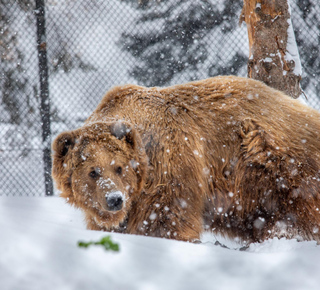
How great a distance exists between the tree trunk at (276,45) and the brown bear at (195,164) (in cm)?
117

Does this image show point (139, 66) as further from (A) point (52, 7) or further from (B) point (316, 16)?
(B) point (316, 16)

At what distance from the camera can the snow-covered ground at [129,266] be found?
160 centimetres

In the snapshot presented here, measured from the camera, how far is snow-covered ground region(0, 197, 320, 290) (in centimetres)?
160

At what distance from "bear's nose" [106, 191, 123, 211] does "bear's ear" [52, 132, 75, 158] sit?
1.95 feet

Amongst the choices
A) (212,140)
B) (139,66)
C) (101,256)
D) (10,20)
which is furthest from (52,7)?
(101,256)

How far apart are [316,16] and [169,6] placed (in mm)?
3343

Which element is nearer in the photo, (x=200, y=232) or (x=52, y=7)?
(x=200, y=232)

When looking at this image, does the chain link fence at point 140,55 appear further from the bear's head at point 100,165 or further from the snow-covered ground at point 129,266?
the snow-covered ground at point 129,266

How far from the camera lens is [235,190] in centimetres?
369

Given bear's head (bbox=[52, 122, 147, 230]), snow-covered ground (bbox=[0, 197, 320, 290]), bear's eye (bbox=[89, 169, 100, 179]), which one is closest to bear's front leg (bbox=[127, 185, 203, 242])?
bear's head (bbox=[52, 122, 147, 230])

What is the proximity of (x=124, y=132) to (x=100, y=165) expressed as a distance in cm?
34

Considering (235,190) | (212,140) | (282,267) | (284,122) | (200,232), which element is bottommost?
(200,232)

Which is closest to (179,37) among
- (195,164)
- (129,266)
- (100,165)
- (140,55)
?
(140,55)

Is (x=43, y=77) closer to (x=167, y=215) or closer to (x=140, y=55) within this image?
(x=140, y=55)
